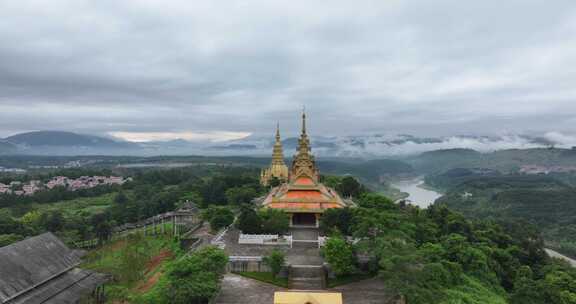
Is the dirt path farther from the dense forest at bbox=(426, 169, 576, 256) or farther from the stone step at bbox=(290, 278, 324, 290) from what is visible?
the dense forest at bbox=(426, 169, 576, 256)

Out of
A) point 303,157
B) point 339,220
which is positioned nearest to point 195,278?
point 339,220

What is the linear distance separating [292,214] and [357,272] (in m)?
16.8

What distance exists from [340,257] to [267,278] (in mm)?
6058

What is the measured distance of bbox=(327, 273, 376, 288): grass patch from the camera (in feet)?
101

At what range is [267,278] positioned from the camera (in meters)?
31.7

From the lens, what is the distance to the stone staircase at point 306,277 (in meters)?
30.6

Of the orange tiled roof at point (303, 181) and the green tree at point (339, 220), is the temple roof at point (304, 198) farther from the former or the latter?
the green tree at point (339, 220)

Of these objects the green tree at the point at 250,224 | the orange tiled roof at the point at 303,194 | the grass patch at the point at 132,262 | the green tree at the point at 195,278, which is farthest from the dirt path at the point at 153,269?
the orange tiled roof at the point at 303,194

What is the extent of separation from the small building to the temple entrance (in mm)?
22550

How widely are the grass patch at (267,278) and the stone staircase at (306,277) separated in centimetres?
52

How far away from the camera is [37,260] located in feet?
92.9

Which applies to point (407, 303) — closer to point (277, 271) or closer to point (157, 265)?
point (277, 271)

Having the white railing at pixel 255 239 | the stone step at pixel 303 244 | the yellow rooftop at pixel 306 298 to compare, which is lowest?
the stone step at pixel 303 244

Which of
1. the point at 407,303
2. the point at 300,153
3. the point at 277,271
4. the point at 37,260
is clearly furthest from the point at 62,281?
the point at 300,153
